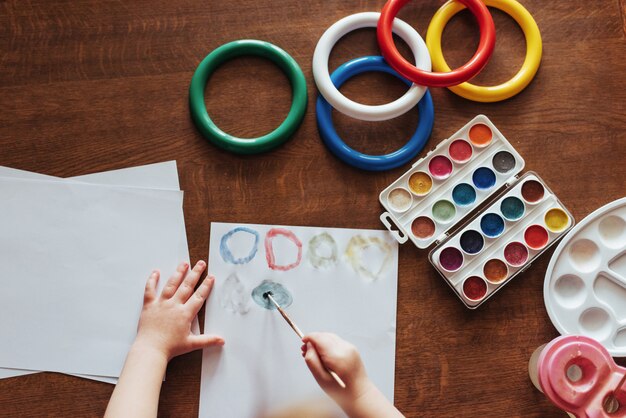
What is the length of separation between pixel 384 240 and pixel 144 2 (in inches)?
23.2

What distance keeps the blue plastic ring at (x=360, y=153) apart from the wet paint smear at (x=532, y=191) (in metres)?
0.19

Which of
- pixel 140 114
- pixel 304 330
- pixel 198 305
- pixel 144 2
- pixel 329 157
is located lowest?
pixel 304 330

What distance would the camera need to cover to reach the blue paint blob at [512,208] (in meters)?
0.99

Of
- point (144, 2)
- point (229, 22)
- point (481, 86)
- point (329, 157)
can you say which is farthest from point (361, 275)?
point (144, 2)

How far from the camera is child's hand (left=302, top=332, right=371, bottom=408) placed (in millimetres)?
854

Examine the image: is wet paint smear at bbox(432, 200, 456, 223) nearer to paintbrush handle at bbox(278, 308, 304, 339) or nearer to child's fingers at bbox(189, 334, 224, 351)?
paintbrush handle at bbox(278, 308, 304, 339)

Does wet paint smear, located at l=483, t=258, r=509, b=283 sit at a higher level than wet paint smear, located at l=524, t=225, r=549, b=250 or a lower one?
lower

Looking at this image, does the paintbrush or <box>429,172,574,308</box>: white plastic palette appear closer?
the paintbrush

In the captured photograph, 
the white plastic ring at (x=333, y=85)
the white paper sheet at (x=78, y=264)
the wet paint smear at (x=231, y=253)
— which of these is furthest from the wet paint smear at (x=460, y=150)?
the white paper sheet at (x=78, y=264)

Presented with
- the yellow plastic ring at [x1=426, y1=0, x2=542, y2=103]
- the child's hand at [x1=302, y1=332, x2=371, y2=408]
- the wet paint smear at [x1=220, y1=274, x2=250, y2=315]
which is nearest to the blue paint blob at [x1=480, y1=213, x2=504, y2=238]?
the yellow plastic ring at [x1=426, y1=0, x2=542, y2=103]

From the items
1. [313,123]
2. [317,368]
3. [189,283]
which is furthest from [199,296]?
[313,123]

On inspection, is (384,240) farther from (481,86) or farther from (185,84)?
(185,84)

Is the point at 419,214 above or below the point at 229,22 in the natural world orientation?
below

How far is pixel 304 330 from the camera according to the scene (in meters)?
0.98
